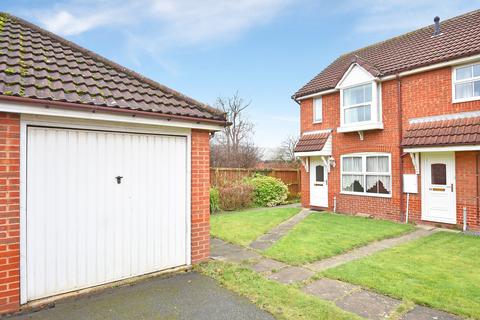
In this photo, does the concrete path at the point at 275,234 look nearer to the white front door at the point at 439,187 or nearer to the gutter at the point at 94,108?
Result: the gutter at the point at 94,108

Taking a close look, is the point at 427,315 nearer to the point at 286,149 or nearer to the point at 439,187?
the point at 439,187

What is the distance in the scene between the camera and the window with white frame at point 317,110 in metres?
13.7

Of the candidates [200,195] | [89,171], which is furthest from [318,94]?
[89,171]

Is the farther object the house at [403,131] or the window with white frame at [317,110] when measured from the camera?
the window with white frame at [317,110]

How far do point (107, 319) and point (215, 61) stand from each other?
66.0ft

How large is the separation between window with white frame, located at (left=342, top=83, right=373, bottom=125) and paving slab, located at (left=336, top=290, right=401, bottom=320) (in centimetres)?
847

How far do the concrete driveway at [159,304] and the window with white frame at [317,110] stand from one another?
10653 millimetres

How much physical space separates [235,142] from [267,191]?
720 inches

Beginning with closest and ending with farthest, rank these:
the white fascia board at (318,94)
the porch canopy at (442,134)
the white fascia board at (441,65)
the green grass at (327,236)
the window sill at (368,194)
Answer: the green grass at (327,236), the porch canopy at (442,134), the white fascia board at (441,65), the window sill at (368,194), the white fascia board at (318,94)

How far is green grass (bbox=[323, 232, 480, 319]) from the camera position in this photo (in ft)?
13.8

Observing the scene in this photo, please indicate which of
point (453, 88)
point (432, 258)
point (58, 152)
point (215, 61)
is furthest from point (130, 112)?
point (215, 61)

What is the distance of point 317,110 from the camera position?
13.9 m

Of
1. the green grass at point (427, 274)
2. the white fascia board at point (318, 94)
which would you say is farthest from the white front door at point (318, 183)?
the green grass at point (427, 274)

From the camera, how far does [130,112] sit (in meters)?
4.53
